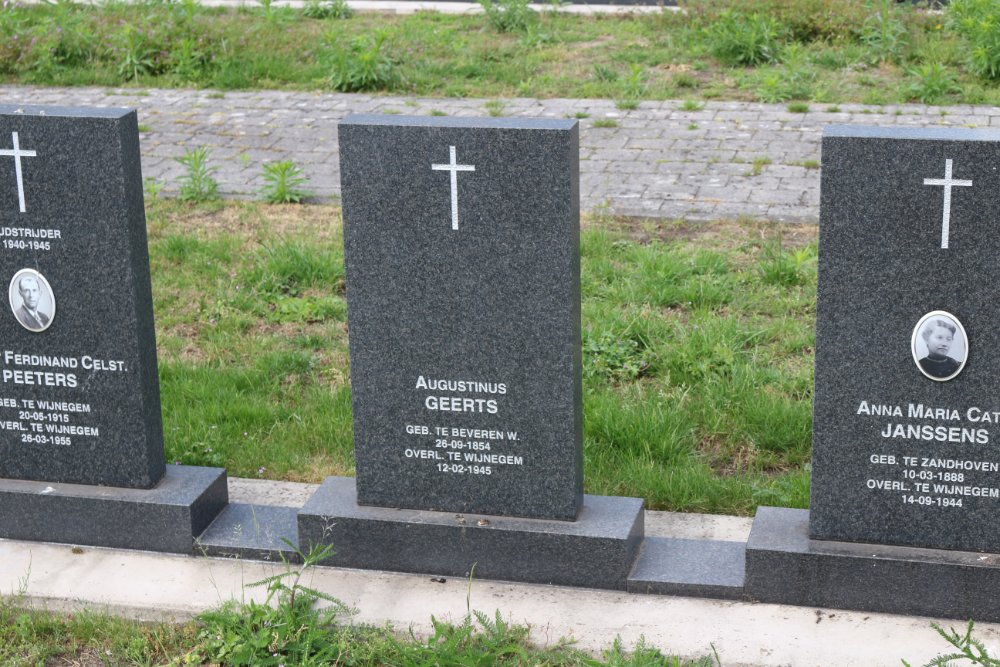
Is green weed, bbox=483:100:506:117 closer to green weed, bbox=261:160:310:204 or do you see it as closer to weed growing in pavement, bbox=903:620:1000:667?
green weed, bbox=261:160:310:204

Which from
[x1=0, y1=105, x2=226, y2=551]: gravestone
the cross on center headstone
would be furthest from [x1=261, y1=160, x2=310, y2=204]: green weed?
the cross on center headstone

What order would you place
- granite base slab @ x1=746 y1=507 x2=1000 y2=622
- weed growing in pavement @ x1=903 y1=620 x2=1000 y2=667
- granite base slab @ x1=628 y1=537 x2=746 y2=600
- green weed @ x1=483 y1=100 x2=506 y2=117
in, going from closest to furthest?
weed growing in pavement @ x1=903 y1=620 x2=1000 y2=667 < granite base slab @ x1=746 y1=507 x2=1000 y2=622 < granite base slab @ x1=628 y1=537 x2=746 y2=600 < green weed @ x1=483 y1=100 x2=506 y2=117

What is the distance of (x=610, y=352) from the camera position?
18.7 feet

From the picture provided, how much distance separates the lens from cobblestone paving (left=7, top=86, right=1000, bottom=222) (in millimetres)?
7805

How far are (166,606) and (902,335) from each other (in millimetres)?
2310

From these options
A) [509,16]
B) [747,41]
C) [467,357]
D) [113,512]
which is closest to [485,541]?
[467,357]

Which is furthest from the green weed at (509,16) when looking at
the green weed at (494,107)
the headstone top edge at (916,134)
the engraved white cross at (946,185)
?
the engraved white cross at (946,185)

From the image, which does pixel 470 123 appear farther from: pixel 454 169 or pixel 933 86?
pixel 933 86

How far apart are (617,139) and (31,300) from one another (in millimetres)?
5354

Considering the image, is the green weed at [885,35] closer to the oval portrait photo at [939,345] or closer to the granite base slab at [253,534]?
the oval portrait photo at [939,345]

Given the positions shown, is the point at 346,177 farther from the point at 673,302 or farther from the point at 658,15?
the point at 658,15

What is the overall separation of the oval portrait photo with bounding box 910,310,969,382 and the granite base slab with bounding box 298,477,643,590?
101cm

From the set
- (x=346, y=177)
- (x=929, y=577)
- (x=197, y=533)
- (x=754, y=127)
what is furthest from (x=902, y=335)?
(x=754, y=127)

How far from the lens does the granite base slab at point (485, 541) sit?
408cm
